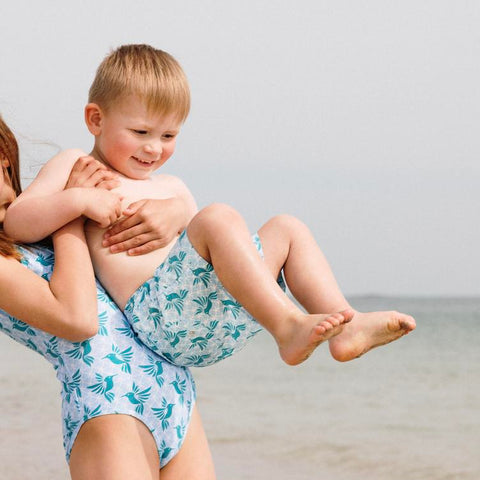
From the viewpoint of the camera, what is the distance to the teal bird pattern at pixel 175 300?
99.6 inches

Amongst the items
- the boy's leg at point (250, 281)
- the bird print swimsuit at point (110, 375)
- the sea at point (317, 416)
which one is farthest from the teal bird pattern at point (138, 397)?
the sea at point (317, 416)

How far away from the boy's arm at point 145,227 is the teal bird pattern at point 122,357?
0.26 metres

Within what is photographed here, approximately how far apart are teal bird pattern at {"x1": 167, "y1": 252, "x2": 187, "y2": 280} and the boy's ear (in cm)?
46

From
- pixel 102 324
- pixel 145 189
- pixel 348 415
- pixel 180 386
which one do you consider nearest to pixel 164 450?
pixel 180 386

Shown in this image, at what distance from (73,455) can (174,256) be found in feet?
1.98

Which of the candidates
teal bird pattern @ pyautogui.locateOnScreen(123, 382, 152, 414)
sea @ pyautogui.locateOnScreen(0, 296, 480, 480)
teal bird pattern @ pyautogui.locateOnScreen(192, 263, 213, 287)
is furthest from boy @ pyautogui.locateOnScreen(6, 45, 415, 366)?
sea @ pyautogui.locateOnScreen(0, 296, 480, 480)

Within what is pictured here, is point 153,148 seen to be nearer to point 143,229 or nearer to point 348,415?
point 143,229

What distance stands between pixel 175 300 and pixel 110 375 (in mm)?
274

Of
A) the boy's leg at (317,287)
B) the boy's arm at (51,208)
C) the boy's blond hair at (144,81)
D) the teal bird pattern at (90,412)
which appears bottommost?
the teal bird pattern at (90,412)

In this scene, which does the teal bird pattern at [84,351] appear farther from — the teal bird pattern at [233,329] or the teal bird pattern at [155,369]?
the teal bird pattern at [233,329]

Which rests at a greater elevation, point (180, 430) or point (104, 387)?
point (104, 387)

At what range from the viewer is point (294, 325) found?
7.72 ft

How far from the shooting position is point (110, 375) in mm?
2594

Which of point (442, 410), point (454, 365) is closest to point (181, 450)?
point (442, 410)
